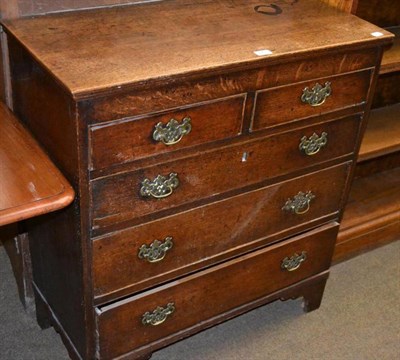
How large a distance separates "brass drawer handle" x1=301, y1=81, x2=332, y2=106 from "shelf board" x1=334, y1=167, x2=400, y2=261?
873 millimetres

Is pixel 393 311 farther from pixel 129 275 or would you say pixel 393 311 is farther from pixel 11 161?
pixel 11 161

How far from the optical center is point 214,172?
1.68 metres

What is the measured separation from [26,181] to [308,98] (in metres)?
0.80

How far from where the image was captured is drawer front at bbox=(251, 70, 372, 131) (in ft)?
5.48

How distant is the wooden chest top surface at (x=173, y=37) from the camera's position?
4.72 ft

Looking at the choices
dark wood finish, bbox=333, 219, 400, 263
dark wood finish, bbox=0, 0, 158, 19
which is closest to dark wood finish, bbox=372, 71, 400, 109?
dark wood finish, bbox=333, 219, 400, 263

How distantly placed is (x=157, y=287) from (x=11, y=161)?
1.88 feet

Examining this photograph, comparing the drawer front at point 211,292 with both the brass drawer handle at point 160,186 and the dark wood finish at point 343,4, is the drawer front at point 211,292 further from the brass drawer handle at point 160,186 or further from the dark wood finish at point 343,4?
the dark wood finish at point 343,4

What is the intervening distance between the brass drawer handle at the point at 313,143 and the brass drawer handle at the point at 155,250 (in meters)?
0.48

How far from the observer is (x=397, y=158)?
9.46ft

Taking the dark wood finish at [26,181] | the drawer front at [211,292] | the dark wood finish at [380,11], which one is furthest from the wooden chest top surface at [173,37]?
the drawer front at [211,292]

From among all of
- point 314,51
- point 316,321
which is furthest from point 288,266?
point 314,51

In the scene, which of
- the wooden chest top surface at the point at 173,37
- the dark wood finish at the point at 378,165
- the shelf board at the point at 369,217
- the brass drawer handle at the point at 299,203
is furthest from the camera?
the dark wood finish at the point at 378,165

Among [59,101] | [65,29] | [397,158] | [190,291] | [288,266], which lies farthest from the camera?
[397,158]
